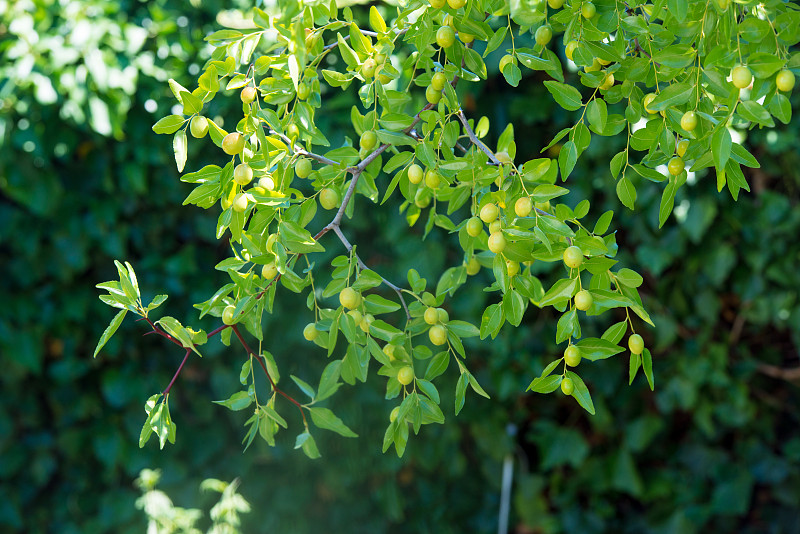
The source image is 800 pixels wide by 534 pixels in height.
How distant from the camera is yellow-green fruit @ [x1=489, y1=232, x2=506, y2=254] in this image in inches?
24.2

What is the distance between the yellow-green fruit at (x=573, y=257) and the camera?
595mm

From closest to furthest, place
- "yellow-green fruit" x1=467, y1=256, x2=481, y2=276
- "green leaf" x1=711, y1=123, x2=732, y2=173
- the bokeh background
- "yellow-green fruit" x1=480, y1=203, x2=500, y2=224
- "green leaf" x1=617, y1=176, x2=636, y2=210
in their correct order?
"green leaf" x1=711, y1=123, x2=732, y2=173
"yellow-green fruit" x1=480, y1=203, x2=500, y2=224
"green leaf" x1=617, y1=176, x2=636, y2=210
"yellow-green fruit" x1=467, y1=256, x2=481, y2=276
the bokeh background

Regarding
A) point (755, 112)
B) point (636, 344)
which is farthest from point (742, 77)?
point (636, 344)

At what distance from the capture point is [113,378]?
1847mm

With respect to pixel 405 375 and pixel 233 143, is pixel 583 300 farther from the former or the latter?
pixel 233 143

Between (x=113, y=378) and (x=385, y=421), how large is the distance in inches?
28.7

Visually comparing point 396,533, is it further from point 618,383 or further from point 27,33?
point 27,33

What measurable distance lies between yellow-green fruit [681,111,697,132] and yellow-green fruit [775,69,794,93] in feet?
0.22

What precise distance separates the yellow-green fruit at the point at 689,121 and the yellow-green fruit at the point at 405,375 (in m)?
0.34

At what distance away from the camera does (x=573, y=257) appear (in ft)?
1.96

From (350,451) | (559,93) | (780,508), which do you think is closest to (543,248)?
(559,93)

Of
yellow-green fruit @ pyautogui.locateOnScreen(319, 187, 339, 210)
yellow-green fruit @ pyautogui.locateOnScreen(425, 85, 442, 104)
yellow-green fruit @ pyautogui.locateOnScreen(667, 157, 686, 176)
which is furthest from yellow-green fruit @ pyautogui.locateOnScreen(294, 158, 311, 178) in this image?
yellow-green fruit @ pyautogui.locateOnScreen(667, 157, 686, 176)

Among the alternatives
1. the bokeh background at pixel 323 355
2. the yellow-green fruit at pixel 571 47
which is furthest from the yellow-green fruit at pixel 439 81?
the bokeh background at pixel 323 355

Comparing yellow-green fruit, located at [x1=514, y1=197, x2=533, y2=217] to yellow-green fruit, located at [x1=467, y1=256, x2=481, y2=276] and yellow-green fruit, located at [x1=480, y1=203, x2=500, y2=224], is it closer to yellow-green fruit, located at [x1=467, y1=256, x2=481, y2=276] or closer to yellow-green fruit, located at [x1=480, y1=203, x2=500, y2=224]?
yellow-green fruit, located at [x1=480, y1=203, x2=500, y2=224]
